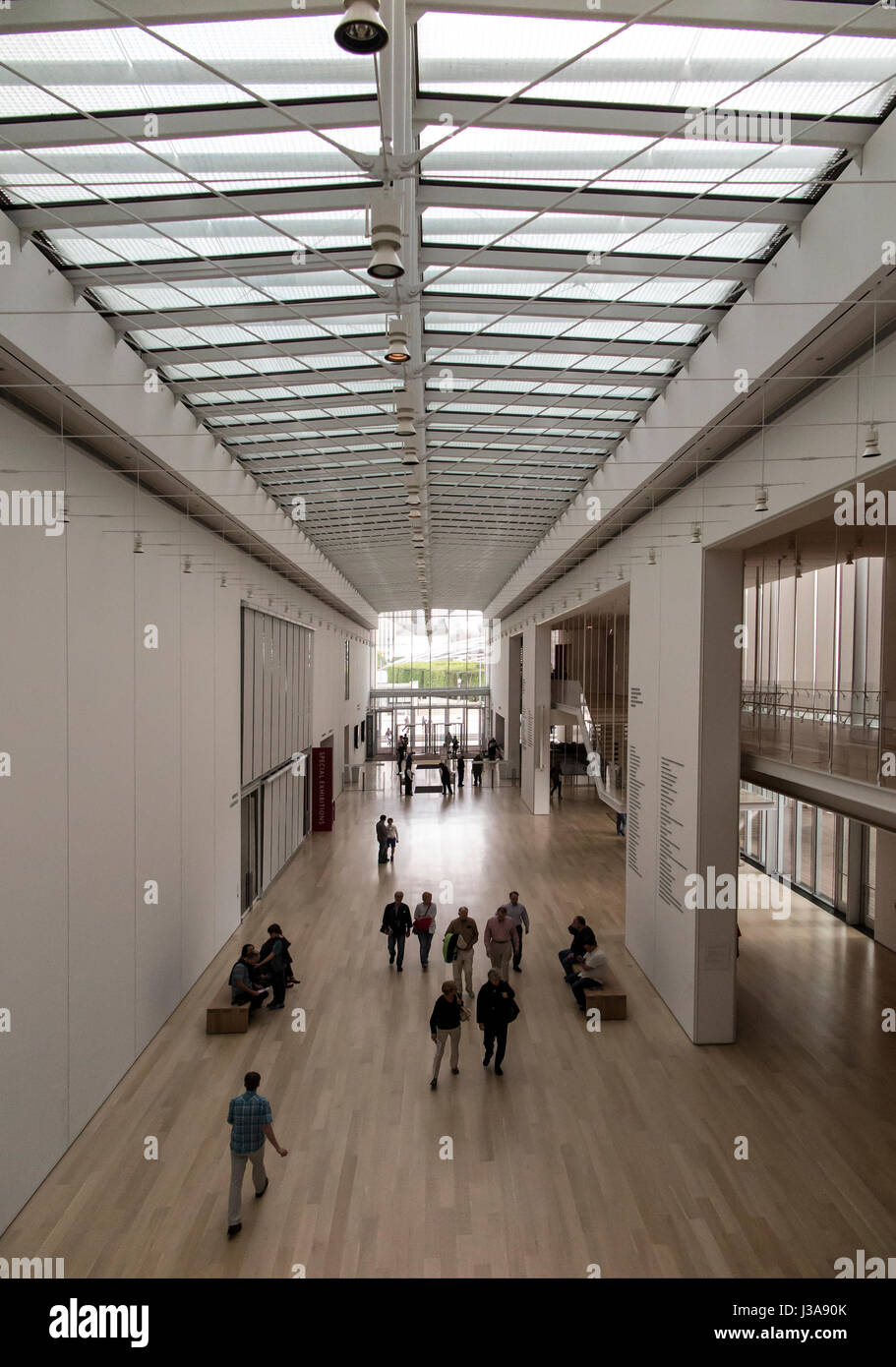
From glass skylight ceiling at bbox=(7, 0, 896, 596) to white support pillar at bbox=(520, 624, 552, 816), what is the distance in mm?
14757

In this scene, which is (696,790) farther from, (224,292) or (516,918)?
(224,292)

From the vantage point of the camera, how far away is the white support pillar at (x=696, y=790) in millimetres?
8055

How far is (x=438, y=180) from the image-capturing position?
4652 millimetres

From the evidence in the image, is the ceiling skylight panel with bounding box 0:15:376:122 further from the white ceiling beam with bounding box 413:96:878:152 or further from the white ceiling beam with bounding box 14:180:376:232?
the white ceiling beam with bounding box 14:180:376:232

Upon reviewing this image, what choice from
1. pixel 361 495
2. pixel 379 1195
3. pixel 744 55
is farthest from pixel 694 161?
pixel 361 495

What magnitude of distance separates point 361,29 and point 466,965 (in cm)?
898

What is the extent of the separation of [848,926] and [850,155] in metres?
12.0

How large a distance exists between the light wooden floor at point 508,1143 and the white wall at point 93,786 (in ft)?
2.07

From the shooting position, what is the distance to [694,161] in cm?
438

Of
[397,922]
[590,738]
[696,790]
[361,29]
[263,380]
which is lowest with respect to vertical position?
[397,922]

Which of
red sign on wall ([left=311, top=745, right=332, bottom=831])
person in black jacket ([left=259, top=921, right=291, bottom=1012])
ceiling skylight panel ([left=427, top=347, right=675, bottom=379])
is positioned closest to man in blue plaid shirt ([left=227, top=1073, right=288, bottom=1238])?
person in black jacket ([left=259, top=921, right=291, bottom=1012])

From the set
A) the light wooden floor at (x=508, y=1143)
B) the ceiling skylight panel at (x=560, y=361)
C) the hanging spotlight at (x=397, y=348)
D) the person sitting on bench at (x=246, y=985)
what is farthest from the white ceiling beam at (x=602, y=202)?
the person sitting on bench at (x=246, y=985)

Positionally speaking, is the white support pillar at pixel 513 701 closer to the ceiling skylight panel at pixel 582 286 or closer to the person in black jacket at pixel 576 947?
the person in black jacket at pixel 576 947

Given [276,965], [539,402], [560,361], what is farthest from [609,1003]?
[560,361]
